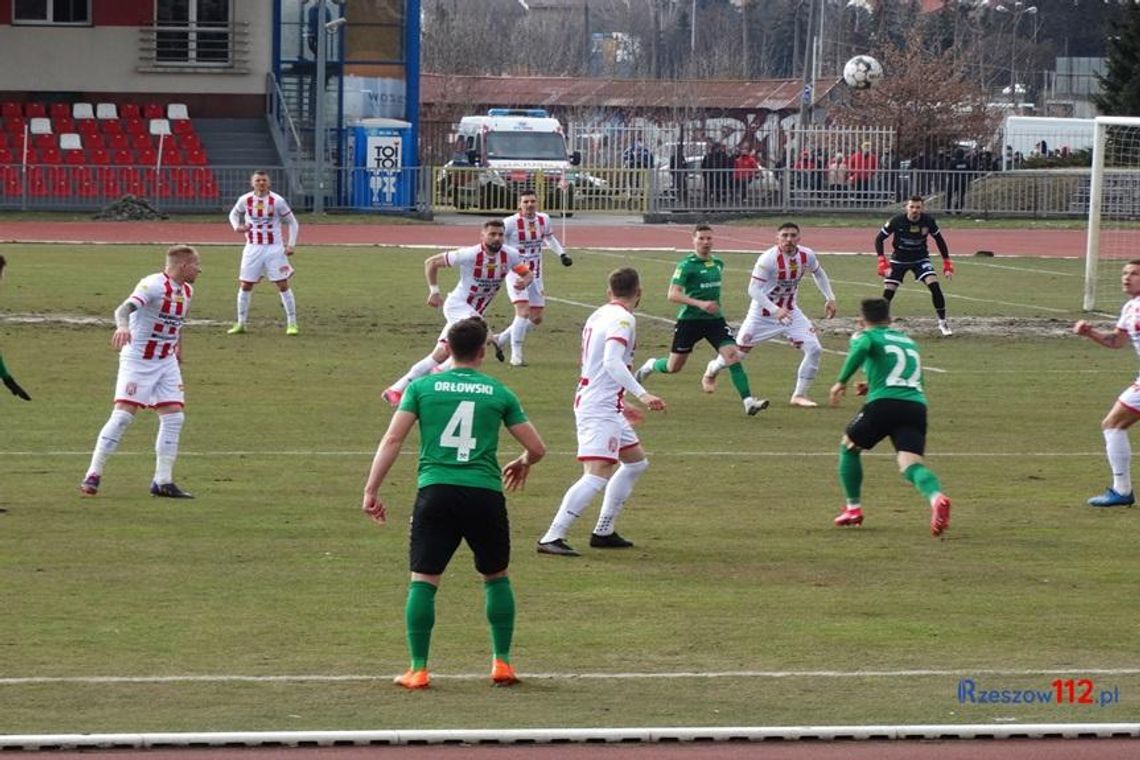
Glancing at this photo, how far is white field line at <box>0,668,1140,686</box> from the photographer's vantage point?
10547mm

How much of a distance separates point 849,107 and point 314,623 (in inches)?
2554

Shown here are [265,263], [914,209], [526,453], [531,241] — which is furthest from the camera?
[914,209]

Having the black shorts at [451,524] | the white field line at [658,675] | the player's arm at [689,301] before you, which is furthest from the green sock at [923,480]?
the player's arm at [689,301]

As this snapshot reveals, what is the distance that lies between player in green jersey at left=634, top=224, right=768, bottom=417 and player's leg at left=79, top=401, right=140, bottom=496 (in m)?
7.52

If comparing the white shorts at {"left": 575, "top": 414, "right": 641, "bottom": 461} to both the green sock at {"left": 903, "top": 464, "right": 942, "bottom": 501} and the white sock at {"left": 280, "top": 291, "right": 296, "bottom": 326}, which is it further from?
the white sock at {"left": 280, "top": 291, "right": 296, "bottom": 326}

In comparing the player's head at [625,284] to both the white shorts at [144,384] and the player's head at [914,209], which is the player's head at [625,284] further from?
the player's head at [914,209]

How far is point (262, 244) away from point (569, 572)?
15.8m

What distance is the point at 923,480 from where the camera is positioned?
1468 cm

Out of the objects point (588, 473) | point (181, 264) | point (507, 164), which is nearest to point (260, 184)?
point (181, 264)

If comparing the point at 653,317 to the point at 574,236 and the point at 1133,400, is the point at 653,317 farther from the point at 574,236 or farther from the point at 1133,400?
the point at 574,236

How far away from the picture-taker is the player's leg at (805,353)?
22609 mm

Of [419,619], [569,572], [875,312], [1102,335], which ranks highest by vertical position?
[875,312]

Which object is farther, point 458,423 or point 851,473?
point 851,473

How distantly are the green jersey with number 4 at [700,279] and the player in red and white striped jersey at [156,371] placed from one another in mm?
7267
